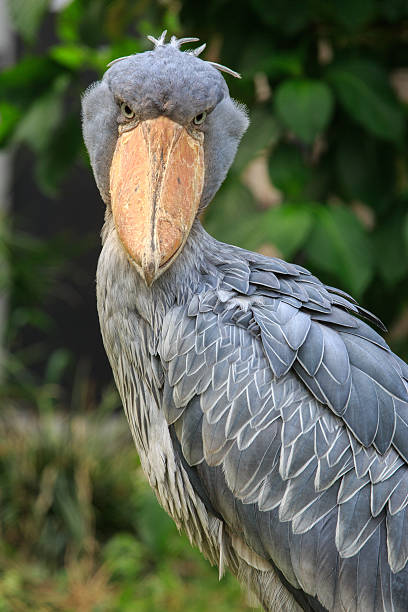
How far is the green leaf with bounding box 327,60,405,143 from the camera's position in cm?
316

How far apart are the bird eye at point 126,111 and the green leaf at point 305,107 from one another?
47.8 inches

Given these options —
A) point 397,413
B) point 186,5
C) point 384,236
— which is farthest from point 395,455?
point 186,5

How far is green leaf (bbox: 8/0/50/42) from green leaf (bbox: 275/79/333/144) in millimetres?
1087

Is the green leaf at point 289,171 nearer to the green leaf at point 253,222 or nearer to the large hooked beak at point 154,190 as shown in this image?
the green leaf at point 253,222

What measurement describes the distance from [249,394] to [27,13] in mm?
2268

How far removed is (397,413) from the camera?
192 centimetres

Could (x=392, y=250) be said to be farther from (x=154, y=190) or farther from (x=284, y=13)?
(x=154, y=190)

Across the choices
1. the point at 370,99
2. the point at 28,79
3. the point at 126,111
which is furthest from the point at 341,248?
the point at 28,79

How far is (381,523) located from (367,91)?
1.92 metres

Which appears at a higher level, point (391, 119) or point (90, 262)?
point (391, 119)

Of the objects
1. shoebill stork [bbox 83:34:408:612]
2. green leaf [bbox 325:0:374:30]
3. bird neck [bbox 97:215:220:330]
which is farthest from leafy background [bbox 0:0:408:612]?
shoebill stork [bbox 83:34:408:612]

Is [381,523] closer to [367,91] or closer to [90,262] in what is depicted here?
[367,91]

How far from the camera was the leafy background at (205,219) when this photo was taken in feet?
10.4

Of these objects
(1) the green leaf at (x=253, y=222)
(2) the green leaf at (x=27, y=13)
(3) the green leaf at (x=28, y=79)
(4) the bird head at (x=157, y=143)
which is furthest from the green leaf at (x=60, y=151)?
(4) the bird head at (x=157, y=143)
